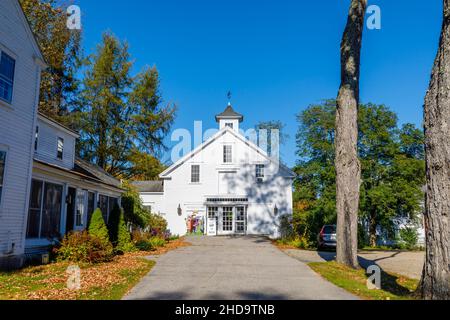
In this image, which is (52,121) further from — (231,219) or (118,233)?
(231,219)

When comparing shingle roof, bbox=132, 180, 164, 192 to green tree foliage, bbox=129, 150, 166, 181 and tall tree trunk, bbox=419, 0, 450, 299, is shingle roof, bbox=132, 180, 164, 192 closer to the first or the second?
green tree foliage, bbox=129, 150, 166, 181

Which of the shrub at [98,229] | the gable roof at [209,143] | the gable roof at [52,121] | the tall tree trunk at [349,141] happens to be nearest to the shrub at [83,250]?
the shrub at [98,229]

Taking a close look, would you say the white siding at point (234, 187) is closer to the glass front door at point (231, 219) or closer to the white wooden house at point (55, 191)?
the glass front door at point (231, 219)

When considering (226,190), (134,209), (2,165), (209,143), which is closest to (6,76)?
(2,165)

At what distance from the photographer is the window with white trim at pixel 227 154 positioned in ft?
101

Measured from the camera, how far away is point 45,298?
6961 millimetres

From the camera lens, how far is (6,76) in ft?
36.6

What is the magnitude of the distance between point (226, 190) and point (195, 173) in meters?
3.04

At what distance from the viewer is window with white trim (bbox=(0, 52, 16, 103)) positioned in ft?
35.9

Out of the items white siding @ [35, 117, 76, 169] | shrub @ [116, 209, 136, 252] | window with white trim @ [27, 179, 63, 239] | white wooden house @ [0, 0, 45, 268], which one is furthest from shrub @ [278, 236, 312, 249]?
white wooden house @ [0, 0, 45, 268]

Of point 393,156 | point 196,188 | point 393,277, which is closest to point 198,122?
point 196,188

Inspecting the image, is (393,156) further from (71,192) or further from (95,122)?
(95,122)

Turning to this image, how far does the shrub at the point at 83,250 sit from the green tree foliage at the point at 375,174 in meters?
16.0

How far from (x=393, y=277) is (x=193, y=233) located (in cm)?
1940
